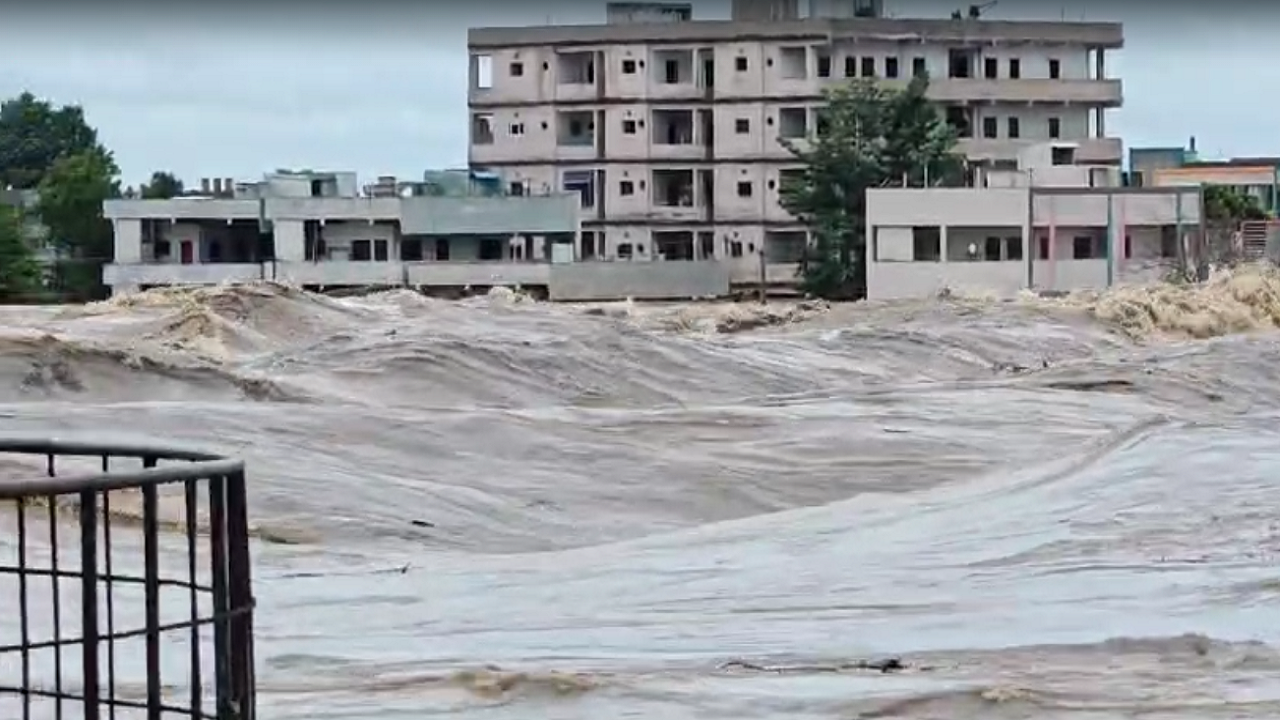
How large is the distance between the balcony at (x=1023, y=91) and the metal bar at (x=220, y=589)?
39.3 m

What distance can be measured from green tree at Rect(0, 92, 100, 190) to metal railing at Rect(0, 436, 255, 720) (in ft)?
185

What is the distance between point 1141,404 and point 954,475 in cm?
277

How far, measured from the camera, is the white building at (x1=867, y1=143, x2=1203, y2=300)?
35.6 m

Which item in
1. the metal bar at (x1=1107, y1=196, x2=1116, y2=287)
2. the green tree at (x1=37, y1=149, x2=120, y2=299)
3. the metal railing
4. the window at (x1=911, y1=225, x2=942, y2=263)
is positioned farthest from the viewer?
the green tree at (x1=37, y1=149, x2=120, y2=299)

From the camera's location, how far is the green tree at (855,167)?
3738cm

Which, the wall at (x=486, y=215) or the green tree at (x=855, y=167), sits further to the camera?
the wall at (x=486, y=215)

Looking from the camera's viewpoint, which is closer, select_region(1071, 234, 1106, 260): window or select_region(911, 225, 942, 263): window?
select_region(911, 225, 942, 263): window

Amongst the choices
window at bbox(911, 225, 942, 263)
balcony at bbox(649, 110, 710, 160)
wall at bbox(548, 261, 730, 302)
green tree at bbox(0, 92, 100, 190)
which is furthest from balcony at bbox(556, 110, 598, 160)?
green tree at bbox(0, 92, 100, 190)

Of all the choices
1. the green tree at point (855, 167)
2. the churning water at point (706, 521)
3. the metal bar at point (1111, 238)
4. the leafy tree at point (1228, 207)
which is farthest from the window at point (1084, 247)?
the churning water at point (706, 521)

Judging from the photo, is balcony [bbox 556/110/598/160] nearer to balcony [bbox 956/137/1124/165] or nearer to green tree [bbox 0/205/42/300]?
balcony [bbox 956/137/1124/165]

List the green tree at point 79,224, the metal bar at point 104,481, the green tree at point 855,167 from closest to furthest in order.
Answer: the metal bar at point 104,481 < the green tree at point 855,167 < the green tree at point 79,224

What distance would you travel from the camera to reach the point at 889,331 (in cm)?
1723

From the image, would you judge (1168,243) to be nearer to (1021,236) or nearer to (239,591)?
(1021,236)

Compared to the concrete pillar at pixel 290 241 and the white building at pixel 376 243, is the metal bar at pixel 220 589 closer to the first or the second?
the white building at pixel 376 243
